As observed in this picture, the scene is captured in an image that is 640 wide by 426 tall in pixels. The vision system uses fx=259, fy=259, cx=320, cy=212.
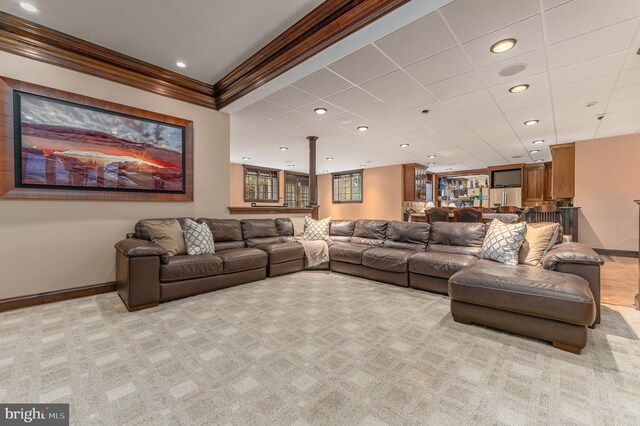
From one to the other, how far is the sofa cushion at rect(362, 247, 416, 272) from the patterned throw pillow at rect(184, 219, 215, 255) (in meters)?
2.28

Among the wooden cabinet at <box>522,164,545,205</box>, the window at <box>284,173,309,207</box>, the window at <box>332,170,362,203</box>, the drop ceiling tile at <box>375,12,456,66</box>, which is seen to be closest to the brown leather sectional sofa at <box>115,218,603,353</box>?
the drop ceiling tile at <box>375,12,456,66</box>

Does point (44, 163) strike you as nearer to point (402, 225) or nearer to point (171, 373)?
point (171, 373)

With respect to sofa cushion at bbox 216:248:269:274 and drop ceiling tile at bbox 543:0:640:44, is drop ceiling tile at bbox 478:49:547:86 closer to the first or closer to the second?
drop ceiling tile at bbox 543:0:640:44

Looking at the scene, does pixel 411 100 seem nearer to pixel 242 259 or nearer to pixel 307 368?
pixel 242 259

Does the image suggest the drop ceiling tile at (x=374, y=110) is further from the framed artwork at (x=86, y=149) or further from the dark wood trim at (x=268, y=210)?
the framed artwork at (x=86, y=149)

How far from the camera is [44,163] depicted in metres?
2.92

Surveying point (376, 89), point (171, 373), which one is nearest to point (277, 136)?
point (376, 89)

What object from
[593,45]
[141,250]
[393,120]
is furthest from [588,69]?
[141,250]

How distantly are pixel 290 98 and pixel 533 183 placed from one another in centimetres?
989

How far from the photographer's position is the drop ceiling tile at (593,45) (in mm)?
2422

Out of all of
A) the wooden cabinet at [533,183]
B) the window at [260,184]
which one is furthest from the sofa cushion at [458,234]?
the wooden cabinet at [533,183]

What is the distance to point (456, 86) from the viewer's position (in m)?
3.51

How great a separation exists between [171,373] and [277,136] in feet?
16.5

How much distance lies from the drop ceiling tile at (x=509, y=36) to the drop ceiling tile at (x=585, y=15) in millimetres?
90
